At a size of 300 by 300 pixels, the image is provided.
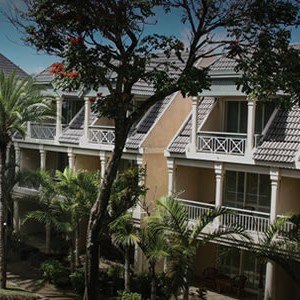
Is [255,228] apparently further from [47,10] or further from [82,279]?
[47,10]

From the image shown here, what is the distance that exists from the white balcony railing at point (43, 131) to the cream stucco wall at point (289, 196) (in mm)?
12706

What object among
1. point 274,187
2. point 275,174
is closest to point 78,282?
point 274,187

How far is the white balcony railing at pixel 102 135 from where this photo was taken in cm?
2436

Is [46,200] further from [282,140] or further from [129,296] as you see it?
[282,140]

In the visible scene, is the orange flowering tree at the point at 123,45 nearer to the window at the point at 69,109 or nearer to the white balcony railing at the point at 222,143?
the white balcony railing at the point at 222,143

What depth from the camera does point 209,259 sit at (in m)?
23.6

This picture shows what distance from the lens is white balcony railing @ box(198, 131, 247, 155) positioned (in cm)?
2011

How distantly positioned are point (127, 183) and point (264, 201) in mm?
6058

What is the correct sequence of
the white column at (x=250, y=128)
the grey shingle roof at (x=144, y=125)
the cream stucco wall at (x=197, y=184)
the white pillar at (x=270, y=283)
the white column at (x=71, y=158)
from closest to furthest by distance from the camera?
1. the white pillar at (x=270, y=283)
2. the white column at (x=250, y=128)
3. the cream stucco wall at (x=197, y=184)
4. the grey shingle roof at (x=144, y=125)
5. the white column at (x=71, y=158)

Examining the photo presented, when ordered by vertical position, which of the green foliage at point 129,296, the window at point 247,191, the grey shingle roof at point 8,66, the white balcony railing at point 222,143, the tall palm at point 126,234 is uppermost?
the grey shingle roof at point 8,66

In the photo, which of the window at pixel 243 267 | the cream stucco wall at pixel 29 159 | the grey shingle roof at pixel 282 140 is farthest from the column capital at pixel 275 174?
the cream stucco wall at pixel 29 159

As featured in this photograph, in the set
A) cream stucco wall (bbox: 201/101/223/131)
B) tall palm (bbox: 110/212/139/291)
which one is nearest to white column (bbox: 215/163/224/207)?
cream stucco wall (bbox: 201/101/223/131)

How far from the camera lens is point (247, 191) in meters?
22.1

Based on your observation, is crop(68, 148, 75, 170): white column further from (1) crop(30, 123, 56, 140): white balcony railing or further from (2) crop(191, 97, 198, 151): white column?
(2) crop(191, 97, 198, 151): white column
